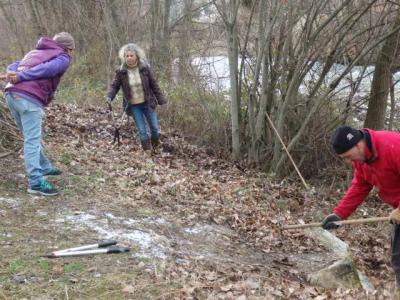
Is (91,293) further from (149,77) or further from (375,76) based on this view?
(375,76)

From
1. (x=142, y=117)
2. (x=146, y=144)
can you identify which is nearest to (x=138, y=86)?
(x=142, y=117)

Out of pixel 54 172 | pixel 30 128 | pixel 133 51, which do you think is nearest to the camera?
pixel 30 128

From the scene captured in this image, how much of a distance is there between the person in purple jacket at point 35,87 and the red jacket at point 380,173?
331 cm

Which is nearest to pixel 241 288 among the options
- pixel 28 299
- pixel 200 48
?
pixel 28 299

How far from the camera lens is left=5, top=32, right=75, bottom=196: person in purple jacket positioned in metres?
5.76

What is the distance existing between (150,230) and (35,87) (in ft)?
6.63

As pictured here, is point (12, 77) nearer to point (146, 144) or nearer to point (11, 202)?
point (11, 202)

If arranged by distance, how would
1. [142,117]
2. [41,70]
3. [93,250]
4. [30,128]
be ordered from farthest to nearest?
[142,117] < [30,128] < [41,70] < [93,250]

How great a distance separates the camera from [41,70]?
5730 millimetres

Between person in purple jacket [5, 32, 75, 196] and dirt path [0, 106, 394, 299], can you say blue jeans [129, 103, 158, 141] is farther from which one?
person in purple jacket [5, 32, 75, 196]

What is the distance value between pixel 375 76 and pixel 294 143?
Result: 1.96 m

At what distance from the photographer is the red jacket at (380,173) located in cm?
436

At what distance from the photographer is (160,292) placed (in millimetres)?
4238

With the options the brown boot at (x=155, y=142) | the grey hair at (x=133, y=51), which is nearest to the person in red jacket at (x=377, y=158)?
the grey hair at (x=133, y=51)
